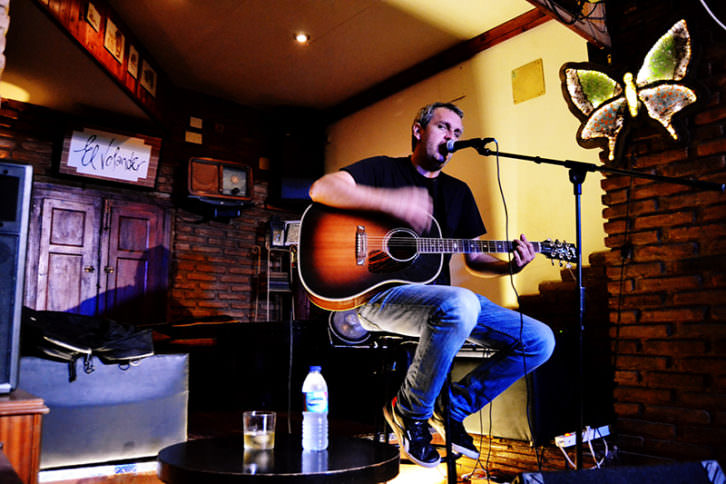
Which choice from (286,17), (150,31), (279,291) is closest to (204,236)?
(279,291)

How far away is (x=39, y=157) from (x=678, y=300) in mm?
5380

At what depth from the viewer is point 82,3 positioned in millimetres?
3930

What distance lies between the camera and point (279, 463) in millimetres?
1501

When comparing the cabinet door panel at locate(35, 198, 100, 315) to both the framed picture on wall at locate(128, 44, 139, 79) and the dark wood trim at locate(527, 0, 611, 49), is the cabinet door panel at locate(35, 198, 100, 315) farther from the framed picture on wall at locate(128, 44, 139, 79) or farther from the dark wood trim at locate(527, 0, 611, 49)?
the dark wood trim at locate(527, 0, 611, 49)

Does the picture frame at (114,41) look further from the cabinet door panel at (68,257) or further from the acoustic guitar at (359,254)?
the acoustic guitar at (359,254)

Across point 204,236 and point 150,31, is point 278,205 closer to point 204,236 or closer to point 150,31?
point 204,236

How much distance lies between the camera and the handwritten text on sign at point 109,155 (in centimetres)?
530

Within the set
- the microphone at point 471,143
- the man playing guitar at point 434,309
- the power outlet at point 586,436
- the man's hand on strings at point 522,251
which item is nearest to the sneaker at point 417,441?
the man playing guitar at point 434,309

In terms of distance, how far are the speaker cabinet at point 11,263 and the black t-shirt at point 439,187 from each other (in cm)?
123

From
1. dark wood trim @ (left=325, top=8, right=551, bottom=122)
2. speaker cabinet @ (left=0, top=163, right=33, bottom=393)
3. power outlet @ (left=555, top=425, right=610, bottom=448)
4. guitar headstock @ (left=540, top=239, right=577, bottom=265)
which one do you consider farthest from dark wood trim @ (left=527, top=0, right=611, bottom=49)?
speaker cabinet @ (left=0, top=163, right=33, bottom=393)

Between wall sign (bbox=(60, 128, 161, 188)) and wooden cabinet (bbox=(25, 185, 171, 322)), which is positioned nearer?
wooden cabinet (bbox=(25, 185, 171, 322))

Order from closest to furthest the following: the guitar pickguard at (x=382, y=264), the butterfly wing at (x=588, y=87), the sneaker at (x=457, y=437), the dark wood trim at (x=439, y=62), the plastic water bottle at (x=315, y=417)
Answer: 1. the plastic water bottle at (x=315, y=417)
2. the sneaker at (x=457, y=437)
3. the guitar pickguard at (x=382, y=264)
4. the butterfly wing at (x=588, y=87)
5. the dark wood trim at (x=439, y=62)

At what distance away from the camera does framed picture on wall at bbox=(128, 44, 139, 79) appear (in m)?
4.86

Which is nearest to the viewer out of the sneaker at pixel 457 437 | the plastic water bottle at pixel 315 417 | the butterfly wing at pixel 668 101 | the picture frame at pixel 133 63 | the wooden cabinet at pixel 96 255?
the plastic water bottle at pixel 315 417
